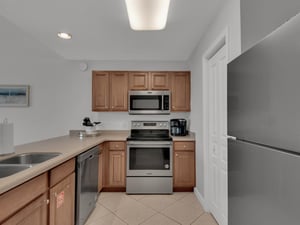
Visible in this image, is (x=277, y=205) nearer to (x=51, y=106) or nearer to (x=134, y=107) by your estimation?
(x=134, y=107)

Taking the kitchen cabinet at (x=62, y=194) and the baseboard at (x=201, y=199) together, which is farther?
the baseboard at (x=201, y=199)

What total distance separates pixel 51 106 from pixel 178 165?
2.67m

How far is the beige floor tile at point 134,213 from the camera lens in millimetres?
2404

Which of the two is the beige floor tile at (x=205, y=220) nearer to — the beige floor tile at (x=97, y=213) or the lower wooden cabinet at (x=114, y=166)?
the beige floor tile at (x=97, y=213)

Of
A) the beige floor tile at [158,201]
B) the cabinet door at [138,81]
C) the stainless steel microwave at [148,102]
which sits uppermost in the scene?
the cabinet door at [138,81]

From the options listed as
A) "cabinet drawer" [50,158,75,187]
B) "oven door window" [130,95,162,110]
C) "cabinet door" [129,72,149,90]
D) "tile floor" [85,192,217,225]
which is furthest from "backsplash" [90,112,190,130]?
"cabinet drawer" [50,158,75,187]

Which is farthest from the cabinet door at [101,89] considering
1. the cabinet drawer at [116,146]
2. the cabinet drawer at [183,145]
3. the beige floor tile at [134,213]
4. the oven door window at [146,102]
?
the beige floor tile at [134,213]

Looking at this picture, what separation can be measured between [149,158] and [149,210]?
2.70ft

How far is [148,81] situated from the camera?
3721mm

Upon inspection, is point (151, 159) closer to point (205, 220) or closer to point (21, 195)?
point (205, 220)

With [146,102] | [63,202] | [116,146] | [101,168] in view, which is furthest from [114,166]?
[63,202]

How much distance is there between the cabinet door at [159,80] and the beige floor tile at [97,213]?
2.17 metres

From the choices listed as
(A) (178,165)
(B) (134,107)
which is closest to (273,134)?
(A) (178,165)

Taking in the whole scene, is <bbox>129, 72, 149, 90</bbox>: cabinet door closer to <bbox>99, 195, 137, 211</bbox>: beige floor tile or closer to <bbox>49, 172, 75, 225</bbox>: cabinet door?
<bbox>99, 195, 137, 211</bbox>: beige floor tile
